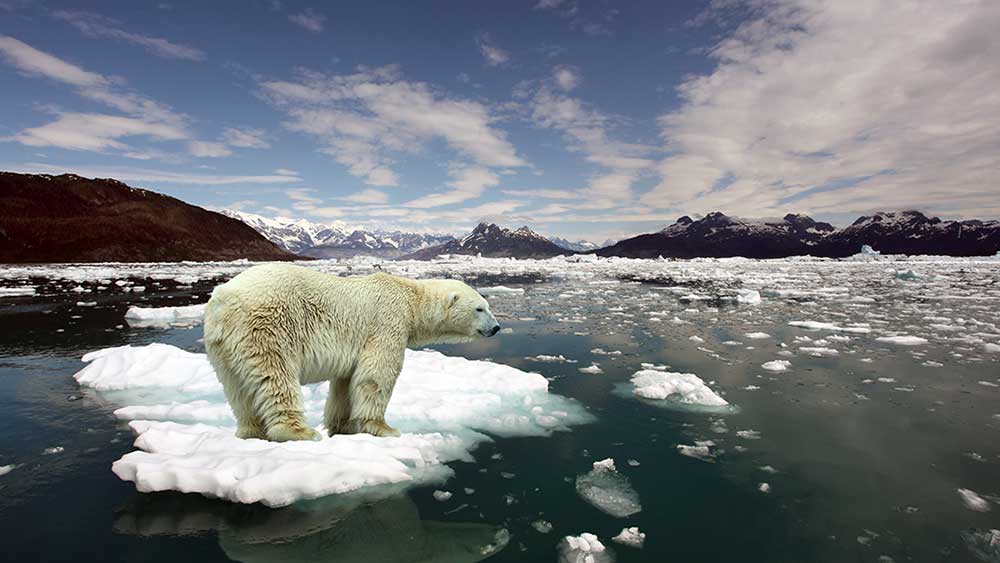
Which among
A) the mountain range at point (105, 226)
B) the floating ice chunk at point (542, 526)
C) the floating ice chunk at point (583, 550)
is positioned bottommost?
the floating ice chunk at point (542, 526)

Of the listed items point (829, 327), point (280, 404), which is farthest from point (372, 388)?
point (829, 327)

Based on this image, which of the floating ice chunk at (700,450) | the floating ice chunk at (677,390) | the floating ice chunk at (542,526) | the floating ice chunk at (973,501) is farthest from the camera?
the floating ice chunk at (677,390)

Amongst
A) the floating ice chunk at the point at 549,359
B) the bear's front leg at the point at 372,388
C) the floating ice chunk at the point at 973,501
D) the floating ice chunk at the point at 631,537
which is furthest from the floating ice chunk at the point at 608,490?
the floating ice chunk at the point at 549,359

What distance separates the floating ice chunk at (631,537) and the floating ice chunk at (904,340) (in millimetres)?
12238

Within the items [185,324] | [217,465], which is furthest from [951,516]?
[185,324]

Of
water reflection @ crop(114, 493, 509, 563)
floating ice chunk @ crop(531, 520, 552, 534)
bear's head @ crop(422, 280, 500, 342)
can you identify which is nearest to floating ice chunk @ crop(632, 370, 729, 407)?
bear's head @ crop(422, 280, 500, 342)

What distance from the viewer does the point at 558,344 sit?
41.2 feet

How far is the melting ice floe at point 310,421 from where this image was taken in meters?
3.95

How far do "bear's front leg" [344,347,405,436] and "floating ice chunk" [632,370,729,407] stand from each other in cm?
453

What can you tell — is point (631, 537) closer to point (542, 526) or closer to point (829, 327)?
point (542, 526)

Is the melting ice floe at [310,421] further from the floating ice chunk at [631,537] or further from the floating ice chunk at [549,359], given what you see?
the floating ice chunk at [549,359]

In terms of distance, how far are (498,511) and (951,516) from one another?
401cm

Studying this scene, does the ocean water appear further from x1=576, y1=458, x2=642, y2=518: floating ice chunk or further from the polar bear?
the polar bear

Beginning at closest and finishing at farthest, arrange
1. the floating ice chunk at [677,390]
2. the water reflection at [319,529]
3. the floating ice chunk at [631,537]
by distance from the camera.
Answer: the water reflection at [319,529] < the floating ice chunk at [631,537] < the floating ice chunk at [677,390]
